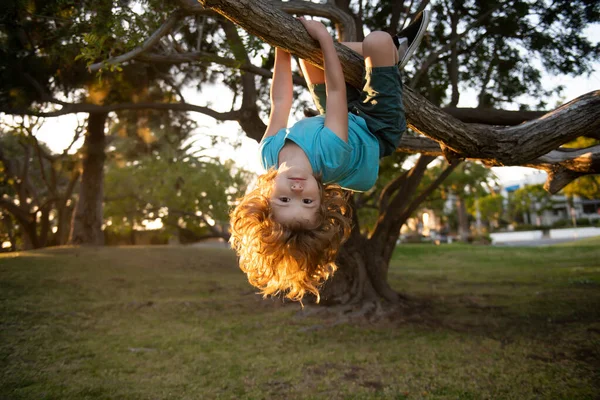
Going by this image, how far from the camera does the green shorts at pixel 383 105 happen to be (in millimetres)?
2973

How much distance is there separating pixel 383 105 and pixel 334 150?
1.59 ft

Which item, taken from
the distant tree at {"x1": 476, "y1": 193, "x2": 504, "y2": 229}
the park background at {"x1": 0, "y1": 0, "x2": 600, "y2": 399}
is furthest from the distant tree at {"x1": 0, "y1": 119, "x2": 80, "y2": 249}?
the distant tree at {"x1": 476, "y1": 193, "x2": 504, "y2": 229}

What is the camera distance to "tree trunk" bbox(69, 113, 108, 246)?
14133 mm

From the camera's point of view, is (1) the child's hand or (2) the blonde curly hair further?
(2) the blonde curly hair

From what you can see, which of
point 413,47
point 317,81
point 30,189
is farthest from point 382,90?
point 30,189

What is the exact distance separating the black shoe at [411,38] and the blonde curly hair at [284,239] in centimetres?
97

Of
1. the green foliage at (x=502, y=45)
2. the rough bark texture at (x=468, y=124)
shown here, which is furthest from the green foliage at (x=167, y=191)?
the rough bark texture at (x=468, y=124)

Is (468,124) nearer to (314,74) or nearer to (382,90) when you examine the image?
(382,90)

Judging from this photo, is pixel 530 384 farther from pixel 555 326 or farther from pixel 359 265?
pixel 359 265

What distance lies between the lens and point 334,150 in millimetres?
2801

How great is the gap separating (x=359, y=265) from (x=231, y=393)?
15.1 feet

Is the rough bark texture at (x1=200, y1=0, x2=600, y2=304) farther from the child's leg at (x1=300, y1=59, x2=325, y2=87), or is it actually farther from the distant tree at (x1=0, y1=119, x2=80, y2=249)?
the distant tree at (x1=0, y1=119, x2=80, y2=249)

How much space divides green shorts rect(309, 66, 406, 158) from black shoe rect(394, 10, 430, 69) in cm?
23

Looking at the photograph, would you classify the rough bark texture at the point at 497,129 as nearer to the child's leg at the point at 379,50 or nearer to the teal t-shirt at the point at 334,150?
the child's leg at the point at 379,50
